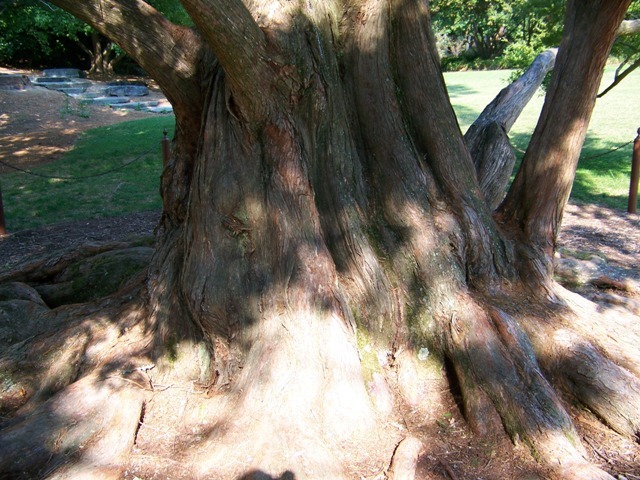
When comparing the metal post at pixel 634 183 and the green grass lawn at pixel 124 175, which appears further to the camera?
the green grass lawn at pixel 124 175

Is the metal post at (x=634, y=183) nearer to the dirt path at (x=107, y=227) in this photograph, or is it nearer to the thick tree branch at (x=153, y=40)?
the dirt path at (x=107, y=227)

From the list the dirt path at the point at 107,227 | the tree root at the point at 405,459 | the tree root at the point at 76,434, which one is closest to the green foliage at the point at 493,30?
the dirt path at the point at 107,227

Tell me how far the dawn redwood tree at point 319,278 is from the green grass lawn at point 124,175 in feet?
19.1

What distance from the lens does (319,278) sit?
13.6ft

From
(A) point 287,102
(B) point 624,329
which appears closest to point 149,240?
(A) point 287,102

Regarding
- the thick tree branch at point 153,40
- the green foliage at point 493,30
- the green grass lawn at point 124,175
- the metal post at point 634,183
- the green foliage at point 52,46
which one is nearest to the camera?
the thick tree branch at point 153,40

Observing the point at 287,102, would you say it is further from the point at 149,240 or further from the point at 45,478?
the point at 149,240

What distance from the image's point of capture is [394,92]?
185 inches

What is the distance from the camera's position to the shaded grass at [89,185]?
1054 cm

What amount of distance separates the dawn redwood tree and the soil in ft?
Answer: 0.40

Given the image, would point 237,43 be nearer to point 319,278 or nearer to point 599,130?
point 319,278

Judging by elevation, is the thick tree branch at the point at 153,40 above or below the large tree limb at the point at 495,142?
above

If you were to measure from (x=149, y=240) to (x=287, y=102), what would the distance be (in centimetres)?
357

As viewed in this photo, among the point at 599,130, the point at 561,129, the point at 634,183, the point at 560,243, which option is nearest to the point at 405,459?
the point at 561,129
